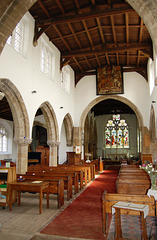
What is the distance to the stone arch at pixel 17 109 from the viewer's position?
888cm

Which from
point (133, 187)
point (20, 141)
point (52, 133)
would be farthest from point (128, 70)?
point (133, 187)

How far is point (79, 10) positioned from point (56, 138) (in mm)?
7275

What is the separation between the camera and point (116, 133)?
28.0m

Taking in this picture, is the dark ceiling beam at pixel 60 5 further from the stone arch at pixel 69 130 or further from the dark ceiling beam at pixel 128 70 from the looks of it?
the stone arch at pixel 69 130

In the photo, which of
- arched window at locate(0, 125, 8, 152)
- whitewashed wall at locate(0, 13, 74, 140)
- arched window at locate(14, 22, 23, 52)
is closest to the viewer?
whitewashed wall at locate(0, 13, 74, 140)

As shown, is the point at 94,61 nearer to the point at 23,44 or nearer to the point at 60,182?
the point at 23,44

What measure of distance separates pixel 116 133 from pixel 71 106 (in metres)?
12.8

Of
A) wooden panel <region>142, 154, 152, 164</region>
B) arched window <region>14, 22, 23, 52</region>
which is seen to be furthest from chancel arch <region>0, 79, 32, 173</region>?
wooden panel <region>142, 154, 152, 164</region>

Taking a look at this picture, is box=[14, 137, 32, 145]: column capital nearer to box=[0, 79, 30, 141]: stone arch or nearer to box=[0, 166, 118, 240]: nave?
box=[0, 79, 30, 141]: stone arch

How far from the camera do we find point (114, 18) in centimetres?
1101

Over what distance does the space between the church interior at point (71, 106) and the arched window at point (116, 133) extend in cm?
327

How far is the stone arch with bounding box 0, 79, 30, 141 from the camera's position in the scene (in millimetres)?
8876

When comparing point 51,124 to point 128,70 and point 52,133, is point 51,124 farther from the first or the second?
point 128,70

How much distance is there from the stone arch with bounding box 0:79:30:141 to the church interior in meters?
0.04
